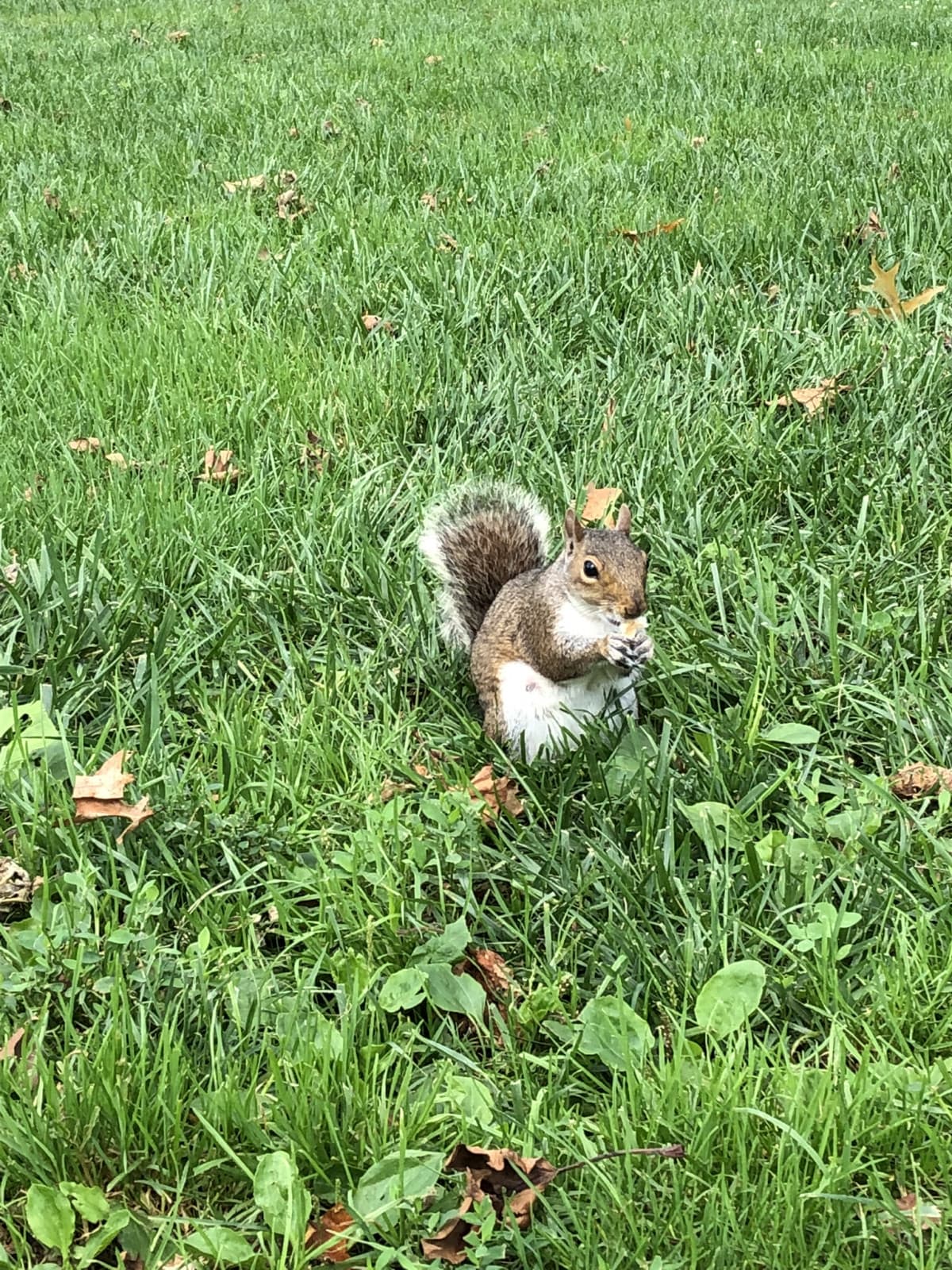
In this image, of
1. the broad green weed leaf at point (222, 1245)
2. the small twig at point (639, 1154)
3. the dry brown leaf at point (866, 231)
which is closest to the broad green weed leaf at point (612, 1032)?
the small twig at point (639, 1154)

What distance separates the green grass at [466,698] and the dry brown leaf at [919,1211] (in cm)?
2

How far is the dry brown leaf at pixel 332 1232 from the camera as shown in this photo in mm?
1219

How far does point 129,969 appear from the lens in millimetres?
1511

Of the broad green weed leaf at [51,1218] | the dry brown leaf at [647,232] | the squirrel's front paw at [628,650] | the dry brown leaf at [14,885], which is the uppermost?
the dry brown leaf at [647,232]

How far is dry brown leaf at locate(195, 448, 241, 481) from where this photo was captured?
2637 millimetres

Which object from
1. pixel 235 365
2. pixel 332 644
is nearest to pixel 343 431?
pixel 235 365

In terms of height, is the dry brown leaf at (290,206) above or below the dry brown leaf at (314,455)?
above

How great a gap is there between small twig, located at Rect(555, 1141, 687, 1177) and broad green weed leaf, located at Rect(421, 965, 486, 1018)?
26 centimetres

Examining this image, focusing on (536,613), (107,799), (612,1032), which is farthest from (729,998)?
(107,799)

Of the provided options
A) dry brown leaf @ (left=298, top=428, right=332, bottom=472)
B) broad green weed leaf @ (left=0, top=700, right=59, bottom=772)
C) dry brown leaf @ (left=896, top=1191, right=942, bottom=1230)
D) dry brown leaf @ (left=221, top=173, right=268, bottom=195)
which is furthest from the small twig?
dry brown leaf @ (left=221, top=173, right=268, bottom=195)

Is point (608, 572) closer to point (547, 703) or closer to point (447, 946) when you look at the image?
point (547, 703)

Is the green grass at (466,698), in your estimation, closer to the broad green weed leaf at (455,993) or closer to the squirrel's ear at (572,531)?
the broad green weed leaf at (455,993)

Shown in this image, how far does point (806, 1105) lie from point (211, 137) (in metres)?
4.94

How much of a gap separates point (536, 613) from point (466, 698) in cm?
28
